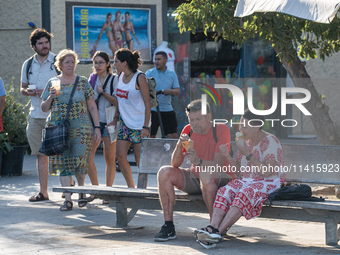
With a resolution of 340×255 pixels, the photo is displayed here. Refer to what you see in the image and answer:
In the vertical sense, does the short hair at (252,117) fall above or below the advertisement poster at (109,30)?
below

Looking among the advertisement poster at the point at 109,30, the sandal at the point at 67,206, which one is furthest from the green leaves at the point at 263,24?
the advertisement poster at the point at 109,30

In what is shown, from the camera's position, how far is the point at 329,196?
7.13m

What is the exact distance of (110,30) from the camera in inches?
490

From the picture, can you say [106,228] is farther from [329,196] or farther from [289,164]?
[329,196]

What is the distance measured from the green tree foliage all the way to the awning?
0.27m

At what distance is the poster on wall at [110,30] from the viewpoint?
485 inches

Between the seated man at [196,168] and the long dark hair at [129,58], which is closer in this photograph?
the seated man at [196,168]

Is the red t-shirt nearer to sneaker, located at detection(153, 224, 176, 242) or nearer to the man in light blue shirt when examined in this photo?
sneaker, located at detection(153, 224, 176, 242)

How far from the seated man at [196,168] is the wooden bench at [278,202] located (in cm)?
14

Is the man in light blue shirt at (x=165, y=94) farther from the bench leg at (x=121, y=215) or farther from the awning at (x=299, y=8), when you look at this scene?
the awning at (x=299, y=8)

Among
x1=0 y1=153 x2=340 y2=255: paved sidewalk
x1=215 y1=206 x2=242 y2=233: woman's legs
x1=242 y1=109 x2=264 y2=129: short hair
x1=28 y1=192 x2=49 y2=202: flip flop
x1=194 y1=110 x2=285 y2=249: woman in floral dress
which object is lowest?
x1=0 y1=153 x2=340 y2=255: paved sidewalk

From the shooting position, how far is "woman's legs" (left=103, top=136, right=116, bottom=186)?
22.2 ft

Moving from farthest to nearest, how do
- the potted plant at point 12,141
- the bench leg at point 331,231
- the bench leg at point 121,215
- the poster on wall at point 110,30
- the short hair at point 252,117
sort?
the poster on wall at point 110,30
the potted plant at point 12,141
the bench leg at point 121,215
the short hair at point 252,117
the bench leg at point 331,231

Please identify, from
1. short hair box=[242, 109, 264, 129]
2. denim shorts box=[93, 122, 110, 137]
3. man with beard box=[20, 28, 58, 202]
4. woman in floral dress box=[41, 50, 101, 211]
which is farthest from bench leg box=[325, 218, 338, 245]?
man with beard box=[20, 28, 58, 202]
